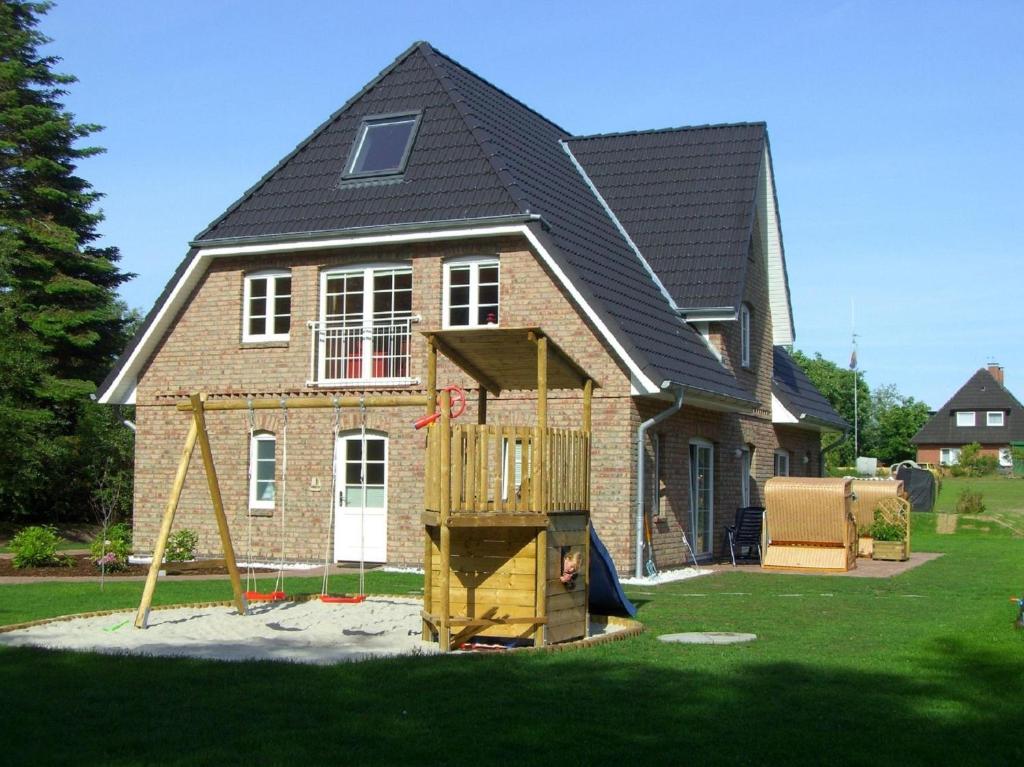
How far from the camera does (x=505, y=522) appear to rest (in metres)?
10.9

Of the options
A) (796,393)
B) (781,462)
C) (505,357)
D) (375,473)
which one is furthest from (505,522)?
(796,393)

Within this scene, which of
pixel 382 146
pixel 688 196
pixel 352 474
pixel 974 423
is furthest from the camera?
pixel 974 423

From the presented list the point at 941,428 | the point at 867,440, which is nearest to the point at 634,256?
the point at 941,428

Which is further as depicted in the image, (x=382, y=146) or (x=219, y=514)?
(x=382, y=146)

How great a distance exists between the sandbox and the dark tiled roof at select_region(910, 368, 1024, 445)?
250 ft

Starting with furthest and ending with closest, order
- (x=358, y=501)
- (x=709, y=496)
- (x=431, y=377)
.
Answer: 1. (x=709, y=496)
2. (x=358, y=501)
3. (x=431, y=377)

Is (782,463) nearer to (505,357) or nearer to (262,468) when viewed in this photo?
(262,468)

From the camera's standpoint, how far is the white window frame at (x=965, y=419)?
8506 centimetres

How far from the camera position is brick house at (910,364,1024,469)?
83.6 metres

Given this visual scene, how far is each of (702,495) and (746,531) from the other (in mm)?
1065

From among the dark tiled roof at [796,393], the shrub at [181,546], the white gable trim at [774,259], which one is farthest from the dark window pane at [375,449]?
the dark tiled roof at [796,393]

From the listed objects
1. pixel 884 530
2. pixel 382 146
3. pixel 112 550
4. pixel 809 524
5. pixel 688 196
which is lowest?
pixel 112 550

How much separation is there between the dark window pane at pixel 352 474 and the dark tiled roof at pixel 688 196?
655 centimetres

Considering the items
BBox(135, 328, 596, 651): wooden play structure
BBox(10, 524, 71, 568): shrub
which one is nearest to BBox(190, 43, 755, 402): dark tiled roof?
BBox(10, 524, 71, 568): shrub
